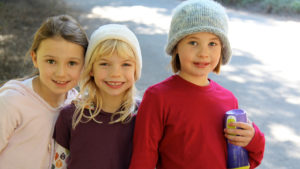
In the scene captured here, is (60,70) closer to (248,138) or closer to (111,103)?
(111,103)

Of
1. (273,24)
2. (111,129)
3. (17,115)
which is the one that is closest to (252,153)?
(111,129)

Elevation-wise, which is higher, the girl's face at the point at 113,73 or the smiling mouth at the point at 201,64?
the smiling mouth at the point at 201,64

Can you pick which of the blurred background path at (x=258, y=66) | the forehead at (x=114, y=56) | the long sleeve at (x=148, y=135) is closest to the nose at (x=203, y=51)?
the long sleeve at (x=148, y=135)

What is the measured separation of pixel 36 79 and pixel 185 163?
1213mm

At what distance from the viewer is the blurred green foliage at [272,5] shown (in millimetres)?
11348

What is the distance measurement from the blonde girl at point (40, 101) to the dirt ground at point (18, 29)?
1.33 ft

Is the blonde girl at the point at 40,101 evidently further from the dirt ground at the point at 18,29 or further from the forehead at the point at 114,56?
the dirt ground at the point at 18,29

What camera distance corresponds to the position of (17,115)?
2080 mm

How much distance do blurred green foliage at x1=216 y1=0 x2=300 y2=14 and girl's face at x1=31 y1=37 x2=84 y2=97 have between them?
424 inches

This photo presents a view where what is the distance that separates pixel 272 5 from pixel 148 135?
11.5m

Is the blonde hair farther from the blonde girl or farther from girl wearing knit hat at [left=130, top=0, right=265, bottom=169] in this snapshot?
girl wearing knit hat at [left=130, top=0, right=265, bottom=169]

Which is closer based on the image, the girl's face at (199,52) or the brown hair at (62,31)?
the girl's face at (199,52)

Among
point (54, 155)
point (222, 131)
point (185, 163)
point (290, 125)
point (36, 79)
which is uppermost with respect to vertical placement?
point (36, 79)

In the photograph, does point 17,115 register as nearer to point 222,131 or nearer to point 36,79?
point 36,79
